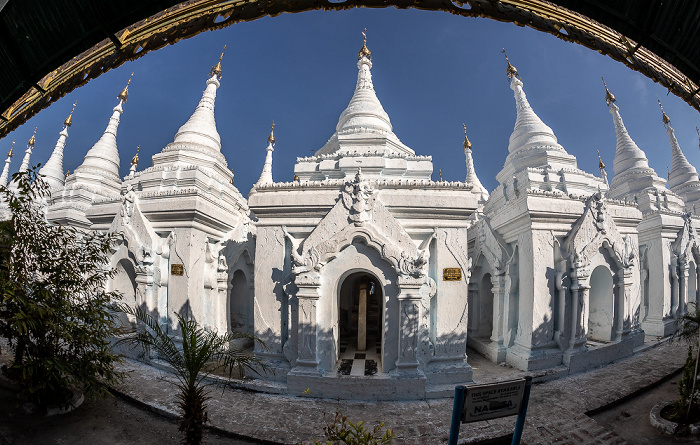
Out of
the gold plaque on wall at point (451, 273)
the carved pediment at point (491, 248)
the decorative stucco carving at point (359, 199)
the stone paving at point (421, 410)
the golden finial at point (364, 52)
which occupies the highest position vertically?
the golden finial at point (364, 52)

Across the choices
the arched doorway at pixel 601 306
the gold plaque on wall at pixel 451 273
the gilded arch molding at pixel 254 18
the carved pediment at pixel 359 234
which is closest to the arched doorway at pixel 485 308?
the arched doorway at pixel 601 306

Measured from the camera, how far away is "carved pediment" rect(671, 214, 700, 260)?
1308 centimetres

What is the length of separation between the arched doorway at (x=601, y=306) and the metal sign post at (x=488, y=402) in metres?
8.87

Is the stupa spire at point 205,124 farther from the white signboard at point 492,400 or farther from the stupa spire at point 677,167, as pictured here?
the stupa spire at point 677,167

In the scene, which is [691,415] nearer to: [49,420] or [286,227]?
[286,227]

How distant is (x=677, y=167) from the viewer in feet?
59.6

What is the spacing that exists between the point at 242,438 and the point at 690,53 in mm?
7494

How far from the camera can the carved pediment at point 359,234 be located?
7.22 metres

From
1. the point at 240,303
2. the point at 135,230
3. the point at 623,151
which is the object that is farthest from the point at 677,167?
the point at 135,230

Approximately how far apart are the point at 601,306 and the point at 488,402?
9.67 m

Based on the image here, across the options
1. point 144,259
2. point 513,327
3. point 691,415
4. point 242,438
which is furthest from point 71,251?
point 691,415

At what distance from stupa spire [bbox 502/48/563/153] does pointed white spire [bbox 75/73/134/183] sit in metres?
19.8

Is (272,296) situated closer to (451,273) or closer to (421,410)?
(421,410)

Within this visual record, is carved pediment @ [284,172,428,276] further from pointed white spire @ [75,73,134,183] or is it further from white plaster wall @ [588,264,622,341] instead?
pointed white spire @ [75,73,134,183]
